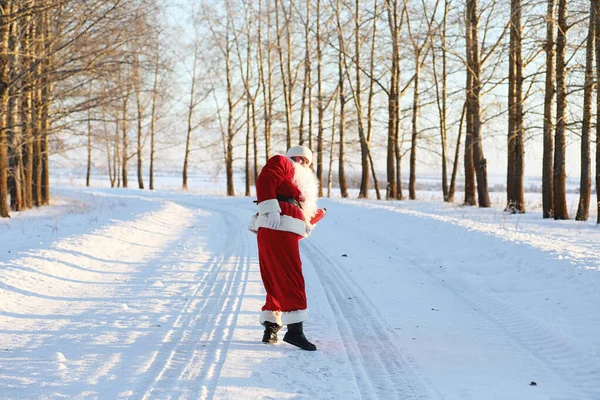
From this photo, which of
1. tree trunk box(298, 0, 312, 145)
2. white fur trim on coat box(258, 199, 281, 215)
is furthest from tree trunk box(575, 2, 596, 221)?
tree trunk box(298, 0, 312, 145)

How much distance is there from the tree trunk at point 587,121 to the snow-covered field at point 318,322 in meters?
4.99

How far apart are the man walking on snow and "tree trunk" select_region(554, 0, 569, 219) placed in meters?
12.2

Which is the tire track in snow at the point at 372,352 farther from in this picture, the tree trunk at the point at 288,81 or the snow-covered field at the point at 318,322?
the tree trunk at the point at 288,81

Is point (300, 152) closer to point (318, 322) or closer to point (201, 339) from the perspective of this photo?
point (318, 322)

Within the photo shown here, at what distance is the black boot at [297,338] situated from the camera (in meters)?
4.54

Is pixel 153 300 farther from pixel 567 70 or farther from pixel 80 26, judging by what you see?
pixel 567 70

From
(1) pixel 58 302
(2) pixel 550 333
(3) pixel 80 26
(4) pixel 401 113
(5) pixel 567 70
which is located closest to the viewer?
(2) pixel 550 333

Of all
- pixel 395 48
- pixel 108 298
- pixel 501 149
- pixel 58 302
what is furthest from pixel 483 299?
pixel 395 48

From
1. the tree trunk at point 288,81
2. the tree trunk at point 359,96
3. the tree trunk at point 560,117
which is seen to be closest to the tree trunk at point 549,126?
the tree trunk at point 560,117

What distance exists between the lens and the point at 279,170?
4652 mm

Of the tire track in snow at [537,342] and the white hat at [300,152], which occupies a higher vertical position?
the white hat at [300,152]

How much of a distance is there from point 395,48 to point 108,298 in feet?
68.8

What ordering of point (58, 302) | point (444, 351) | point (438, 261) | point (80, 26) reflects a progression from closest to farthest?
point (444, 351)
point (58, 302)
point (438, 261)
point (80, 26)

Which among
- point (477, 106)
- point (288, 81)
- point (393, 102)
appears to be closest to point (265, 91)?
point (288, 81)
